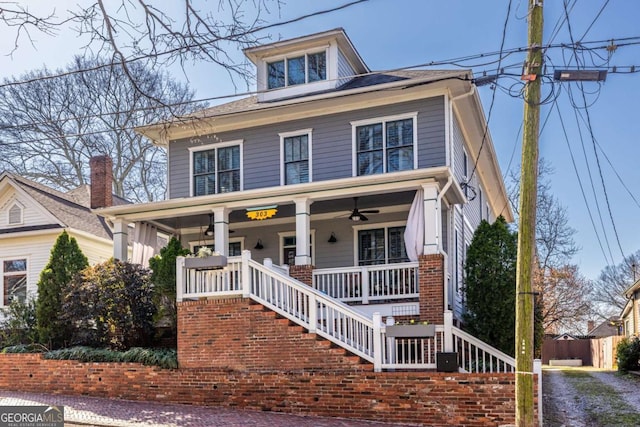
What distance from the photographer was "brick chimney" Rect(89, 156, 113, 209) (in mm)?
21016

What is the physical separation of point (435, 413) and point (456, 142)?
7950 millimetres

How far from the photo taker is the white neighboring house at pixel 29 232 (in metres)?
19.5

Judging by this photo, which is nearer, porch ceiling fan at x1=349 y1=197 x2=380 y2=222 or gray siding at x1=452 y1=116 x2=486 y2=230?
porch ceiling fan at x1=349 y1=197 x2=380 y2=222

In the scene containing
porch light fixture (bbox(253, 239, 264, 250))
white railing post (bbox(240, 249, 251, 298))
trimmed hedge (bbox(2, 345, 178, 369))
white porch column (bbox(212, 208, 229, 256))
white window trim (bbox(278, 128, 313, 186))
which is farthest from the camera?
→ porch light fixture (bbox(253, 239, 264, 250))

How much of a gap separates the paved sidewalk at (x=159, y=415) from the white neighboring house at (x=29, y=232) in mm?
8184

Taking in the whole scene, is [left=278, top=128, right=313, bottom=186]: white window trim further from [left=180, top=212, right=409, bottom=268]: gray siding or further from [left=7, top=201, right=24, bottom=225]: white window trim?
[left=7, top=201, right=24, bottom=225]: white window trim

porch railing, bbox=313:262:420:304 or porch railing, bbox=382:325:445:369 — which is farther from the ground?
porch railing, bbox=313:262:420:304

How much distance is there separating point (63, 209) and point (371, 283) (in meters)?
11.5

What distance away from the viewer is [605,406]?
12344 mm

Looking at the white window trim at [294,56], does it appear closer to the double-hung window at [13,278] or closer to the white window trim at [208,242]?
the white window trim at [208,242]

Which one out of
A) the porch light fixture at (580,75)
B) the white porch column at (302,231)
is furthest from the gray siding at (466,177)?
the porch light fixture at (580,75)

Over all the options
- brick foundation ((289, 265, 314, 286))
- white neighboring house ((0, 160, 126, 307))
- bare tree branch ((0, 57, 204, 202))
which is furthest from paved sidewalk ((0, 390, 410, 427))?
bare tree branch ((0, 57, 204, 202))

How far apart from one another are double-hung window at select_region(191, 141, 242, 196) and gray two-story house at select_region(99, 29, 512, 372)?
0.10ft

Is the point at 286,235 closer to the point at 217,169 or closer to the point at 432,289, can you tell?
the point at 217,169
